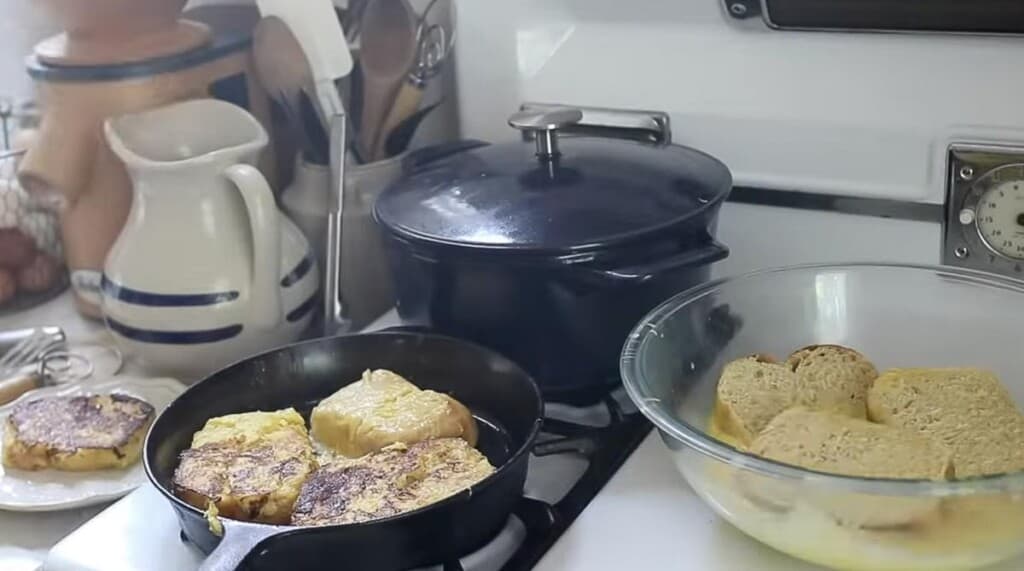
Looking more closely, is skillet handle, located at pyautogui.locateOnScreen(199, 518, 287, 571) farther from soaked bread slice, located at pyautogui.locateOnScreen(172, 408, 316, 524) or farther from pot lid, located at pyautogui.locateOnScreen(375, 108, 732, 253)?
pot lid, located at pyautogui.locateOnScreen(375, 108, 732, 253)

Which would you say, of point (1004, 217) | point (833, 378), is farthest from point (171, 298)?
point (1004, 217)

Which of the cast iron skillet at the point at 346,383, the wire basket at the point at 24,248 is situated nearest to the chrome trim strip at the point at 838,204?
the cast iron skillet at the point at 346,383

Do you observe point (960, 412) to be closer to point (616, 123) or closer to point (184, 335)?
point (616, 123)

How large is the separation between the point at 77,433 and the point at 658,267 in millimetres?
418

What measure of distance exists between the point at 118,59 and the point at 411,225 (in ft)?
1.18

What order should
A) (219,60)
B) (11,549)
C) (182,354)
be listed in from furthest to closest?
(219,60)
(182,354)
(11,549)

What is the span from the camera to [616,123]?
89cm

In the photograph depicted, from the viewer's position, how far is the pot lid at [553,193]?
2.31 ft

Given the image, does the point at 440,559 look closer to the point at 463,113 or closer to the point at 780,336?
the point at 780,336

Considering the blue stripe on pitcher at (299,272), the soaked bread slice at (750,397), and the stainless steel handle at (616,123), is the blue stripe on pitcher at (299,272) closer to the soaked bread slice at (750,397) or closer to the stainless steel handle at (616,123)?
the stainless steel handle at (616,123)

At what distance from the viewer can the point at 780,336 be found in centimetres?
76

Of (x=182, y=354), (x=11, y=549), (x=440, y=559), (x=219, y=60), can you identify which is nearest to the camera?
(x=440, y=559)

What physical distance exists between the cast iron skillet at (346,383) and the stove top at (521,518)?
2cm

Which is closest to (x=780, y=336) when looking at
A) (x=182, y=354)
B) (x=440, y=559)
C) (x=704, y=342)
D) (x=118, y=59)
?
(x=704, y=342)
